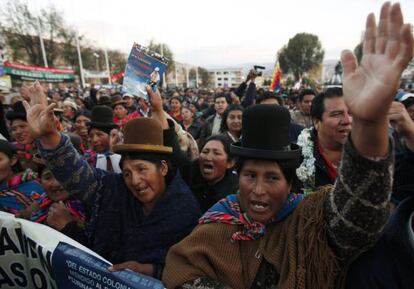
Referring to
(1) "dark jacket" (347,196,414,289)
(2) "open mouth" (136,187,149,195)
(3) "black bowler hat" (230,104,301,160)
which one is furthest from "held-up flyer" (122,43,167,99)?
(1) "dark jacket" (347,196,414,289)

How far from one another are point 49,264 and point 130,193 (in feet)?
2.18

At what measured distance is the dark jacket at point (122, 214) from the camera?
1.87m

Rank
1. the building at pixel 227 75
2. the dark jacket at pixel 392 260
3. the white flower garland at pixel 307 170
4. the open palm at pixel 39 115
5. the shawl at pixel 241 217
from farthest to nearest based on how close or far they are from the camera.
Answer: the building at pixel 227 75
the white flower garland at pixel 307 170
the open palm at pixel 39 115
the shawl at pixel 241 217
the dark jacket at pixel 392 260

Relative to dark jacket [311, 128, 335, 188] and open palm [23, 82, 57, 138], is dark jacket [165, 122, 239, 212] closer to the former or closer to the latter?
dark jacket [311, 128, 335, 188]

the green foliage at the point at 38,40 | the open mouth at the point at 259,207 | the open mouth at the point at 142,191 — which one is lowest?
the open mouth at the point at 142,191

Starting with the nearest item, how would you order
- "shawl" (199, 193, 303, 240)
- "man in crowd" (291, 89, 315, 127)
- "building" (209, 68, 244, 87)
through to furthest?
"shawl" (199, 193, 303, 240)
"man in crowd" (291, 89, 315, 127)
"building" (209, 68, 244, 87)

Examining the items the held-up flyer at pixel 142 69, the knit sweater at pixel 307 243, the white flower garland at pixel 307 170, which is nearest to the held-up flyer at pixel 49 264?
the knit sweater at pixel 307 243

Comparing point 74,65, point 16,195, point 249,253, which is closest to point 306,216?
point 249,253

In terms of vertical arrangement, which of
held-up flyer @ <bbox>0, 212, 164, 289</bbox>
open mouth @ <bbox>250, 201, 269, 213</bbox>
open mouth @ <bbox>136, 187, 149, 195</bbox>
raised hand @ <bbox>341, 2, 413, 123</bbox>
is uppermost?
raised hand @ <bbox>341, 2, 413, 123</bbox>

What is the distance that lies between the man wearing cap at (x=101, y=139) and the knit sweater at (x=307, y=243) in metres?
2.21

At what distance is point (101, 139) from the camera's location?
3.74m

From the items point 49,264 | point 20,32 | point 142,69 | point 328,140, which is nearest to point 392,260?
point 328,140

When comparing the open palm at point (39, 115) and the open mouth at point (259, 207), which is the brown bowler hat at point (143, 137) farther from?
the open mouth at point (259, 207)

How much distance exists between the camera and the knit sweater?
3.28 feet
